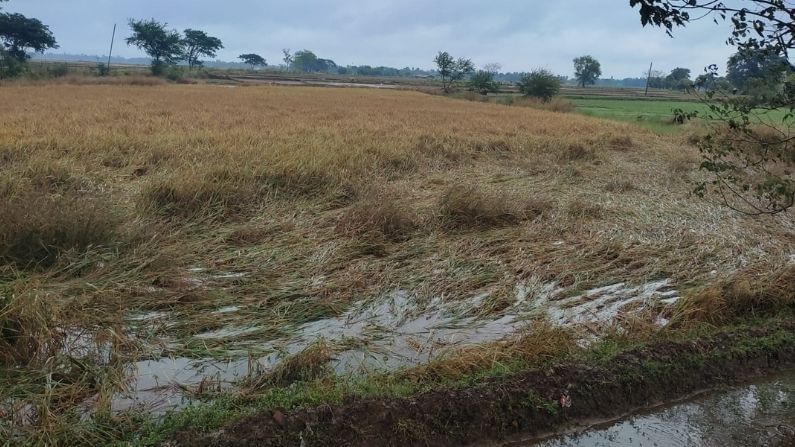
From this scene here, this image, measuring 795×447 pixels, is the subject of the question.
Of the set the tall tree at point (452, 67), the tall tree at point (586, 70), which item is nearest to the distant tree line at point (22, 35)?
the tall tree at point (452, 67)

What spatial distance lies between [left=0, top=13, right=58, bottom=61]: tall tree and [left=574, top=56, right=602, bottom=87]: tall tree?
6826 cm

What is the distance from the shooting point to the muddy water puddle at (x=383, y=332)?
139 inches

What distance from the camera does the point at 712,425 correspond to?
10.8 feet

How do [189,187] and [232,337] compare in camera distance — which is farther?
[189,187]

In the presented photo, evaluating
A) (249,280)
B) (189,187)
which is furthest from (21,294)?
(189,187)

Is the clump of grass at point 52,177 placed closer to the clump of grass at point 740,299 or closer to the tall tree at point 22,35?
the clump of grass at point 740,299

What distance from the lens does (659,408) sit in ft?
11.4

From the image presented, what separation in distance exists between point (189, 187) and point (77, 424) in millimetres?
4464

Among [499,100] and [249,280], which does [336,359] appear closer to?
[249,280]

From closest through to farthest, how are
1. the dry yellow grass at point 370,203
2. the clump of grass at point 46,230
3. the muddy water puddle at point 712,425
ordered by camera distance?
the muddy water puddle at point 712,425
the clump of grass at point 46,230
the dry yellow grass at point 370,203

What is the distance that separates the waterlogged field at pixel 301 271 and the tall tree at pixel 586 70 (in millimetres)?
79130

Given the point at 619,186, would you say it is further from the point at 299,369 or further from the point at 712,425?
the point at 299,369

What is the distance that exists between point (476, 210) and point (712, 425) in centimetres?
412

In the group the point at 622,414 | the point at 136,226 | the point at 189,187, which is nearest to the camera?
the point at 622,414
